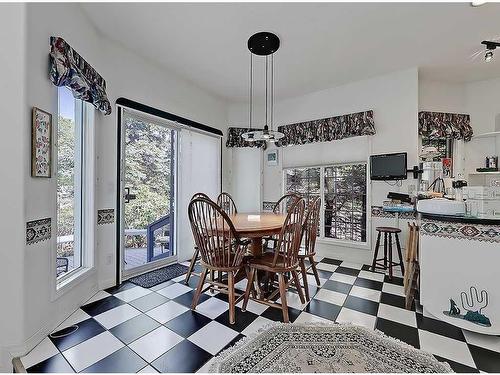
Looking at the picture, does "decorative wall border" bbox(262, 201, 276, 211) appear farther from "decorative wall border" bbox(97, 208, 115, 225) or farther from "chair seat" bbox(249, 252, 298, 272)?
"decorative wall border" bbox(97, 208, 115, 225)

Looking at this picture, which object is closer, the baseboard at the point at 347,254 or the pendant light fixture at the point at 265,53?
the pendant light fixture at the point at 265,53

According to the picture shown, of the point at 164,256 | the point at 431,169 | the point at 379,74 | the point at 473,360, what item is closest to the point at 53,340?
the point at 164,256

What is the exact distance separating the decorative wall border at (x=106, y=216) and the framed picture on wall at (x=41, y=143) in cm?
86

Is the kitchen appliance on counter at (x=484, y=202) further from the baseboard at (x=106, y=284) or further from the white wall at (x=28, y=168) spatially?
the baseboard at (x=106, y=284)

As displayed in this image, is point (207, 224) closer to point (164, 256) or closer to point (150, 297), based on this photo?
point (150, 297)

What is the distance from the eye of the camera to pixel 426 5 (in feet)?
6.91

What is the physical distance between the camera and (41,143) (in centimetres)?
173

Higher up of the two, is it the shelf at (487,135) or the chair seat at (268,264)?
the shelf at (487,135)

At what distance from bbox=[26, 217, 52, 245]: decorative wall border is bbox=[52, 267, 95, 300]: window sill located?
0.46 m

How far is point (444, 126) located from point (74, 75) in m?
4.64

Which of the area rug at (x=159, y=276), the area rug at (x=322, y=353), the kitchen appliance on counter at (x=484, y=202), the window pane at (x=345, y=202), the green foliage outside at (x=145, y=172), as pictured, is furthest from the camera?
the window pane at (x=345, y=202)

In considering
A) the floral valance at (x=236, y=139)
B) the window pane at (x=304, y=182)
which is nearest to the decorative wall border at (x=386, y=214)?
the window pane at (x=304, y=182)

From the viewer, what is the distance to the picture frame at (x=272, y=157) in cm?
439

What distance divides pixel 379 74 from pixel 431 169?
1.54m
